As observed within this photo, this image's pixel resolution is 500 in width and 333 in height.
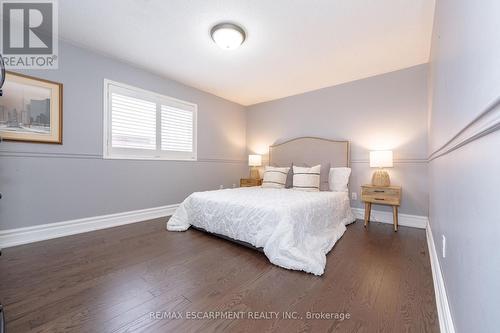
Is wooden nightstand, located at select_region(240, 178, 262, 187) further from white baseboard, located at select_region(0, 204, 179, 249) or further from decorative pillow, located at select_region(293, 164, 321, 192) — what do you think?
white baseboard, located at select_region(0, 204, 179, 249)

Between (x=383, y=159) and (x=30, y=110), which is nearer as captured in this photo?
(x=30, y=110)

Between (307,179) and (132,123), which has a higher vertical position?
(132,123)

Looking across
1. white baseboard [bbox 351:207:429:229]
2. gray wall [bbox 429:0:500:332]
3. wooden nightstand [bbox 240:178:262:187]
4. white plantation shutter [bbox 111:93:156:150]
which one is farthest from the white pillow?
white plantation shutter [bbox 111:93:156:150]

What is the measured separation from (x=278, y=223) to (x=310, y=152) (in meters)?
2.21

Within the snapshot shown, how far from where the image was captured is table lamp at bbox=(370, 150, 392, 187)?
2910 mm

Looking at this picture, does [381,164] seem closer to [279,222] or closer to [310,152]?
[310,152]

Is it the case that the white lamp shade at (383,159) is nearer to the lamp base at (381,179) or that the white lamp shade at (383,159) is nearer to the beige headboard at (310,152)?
the lamp base at (381,179)

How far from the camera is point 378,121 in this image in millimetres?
3266

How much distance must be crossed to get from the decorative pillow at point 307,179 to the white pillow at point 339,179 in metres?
0.30

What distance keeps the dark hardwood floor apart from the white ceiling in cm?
235

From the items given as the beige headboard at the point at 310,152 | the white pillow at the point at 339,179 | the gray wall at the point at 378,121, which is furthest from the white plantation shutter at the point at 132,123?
the white pillow at the point at 339,179

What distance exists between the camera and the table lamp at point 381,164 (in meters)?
2.91

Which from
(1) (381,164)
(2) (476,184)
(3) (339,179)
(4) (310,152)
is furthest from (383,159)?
(2) (476,184)

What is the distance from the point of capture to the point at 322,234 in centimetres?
235
